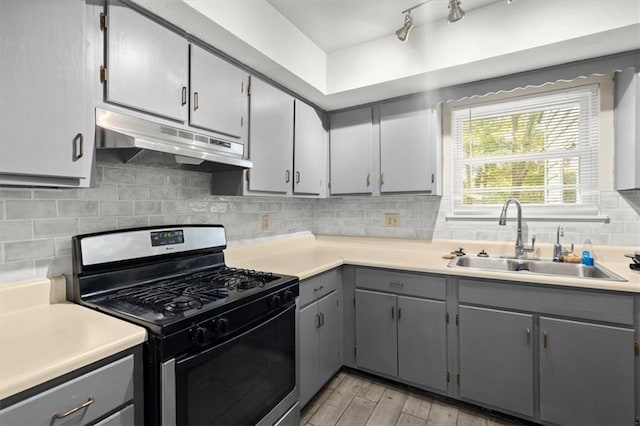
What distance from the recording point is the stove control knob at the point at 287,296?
1.64 meters

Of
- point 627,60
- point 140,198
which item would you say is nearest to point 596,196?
point 627,60

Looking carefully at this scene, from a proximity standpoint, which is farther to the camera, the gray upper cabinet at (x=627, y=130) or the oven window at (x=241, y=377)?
the gray upper cabinet at (x=627, y=130)

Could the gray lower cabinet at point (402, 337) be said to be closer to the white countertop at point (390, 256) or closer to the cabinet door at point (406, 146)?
the white countertop at point (390, 256)

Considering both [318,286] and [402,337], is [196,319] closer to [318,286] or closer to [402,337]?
[318,286]

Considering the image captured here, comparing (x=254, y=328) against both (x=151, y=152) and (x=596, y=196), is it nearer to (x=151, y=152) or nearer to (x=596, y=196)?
(x=151, y=152)

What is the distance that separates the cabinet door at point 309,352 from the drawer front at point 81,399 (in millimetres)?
1040

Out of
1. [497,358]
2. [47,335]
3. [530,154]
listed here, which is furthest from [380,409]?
[530,154]

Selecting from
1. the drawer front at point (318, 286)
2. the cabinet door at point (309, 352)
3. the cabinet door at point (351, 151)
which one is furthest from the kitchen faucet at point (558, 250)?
the cabinet door at point (309, 352)

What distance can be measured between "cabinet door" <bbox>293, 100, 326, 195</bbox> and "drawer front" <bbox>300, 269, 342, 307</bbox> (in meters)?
0.72

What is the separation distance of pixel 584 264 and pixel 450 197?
1.00 m

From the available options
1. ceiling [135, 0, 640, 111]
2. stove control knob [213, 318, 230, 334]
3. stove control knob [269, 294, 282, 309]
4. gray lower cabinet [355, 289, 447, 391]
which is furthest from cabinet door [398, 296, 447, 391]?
ceiling [135, 0, 640, 111]

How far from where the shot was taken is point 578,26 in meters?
1.71

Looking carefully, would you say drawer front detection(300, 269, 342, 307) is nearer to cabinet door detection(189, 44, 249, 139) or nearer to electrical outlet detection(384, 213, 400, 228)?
electrical outlet detection(384, 213, 400, 228)

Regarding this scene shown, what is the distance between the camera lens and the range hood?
1239 millimetres
